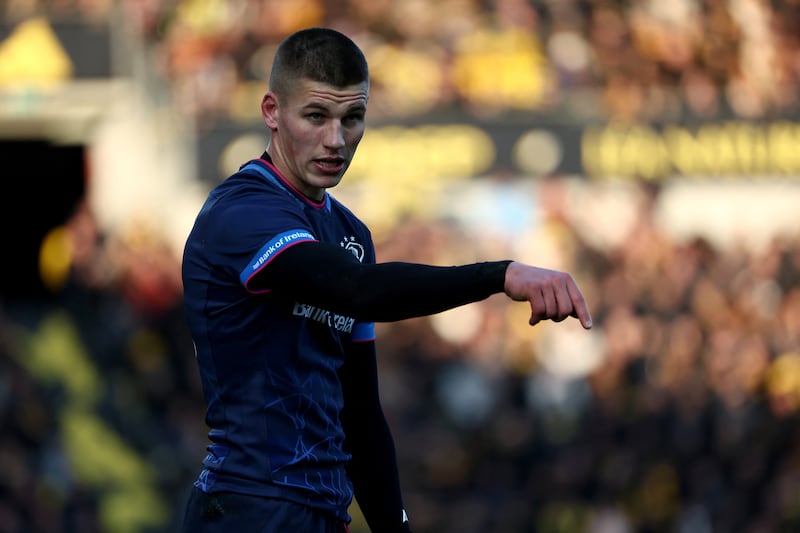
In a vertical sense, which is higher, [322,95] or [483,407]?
[322,95]

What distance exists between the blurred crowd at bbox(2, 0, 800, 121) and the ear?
914 centimetres

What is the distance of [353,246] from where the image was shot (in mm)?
3688

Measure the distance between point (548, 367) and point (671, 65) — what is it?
4162mm

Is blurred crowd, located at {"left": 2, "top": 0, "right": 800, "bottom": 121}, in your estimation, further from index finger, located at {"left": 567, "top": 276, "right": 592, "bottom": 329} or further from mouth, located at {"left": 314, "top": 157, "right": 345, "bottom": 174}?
index finger, located at {"left": 567, "top": 276, "right": 592, "bottom": 329}

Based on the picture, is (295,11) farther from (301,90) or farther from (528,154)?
(301,90)

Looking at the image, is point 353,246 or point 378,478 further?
point 378,478

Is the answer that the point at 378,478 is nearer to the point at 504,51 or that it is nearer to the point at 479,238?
the point at 479,238

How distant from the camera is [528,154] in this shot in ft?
43.3

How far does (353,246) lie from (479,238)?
9245 millimetres

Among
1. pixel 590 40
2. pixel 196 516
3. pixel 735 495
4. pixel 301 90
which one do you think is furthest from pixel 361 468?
pixel 590 40

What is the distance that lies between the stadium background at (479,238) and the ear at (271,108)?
6.47m

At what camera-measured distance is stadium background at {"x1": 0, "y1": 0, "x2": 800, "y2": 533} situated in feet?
34.0

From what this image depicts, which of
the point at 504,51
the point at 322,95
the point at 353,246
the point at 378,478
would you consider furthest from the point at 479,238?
the point at 322,95

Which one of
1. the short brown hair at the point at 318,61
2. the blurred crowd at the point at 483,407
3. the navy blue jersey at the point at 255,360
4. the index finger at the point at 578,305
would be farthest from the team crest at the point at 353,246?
the blurred crowd at the point at 483,407
